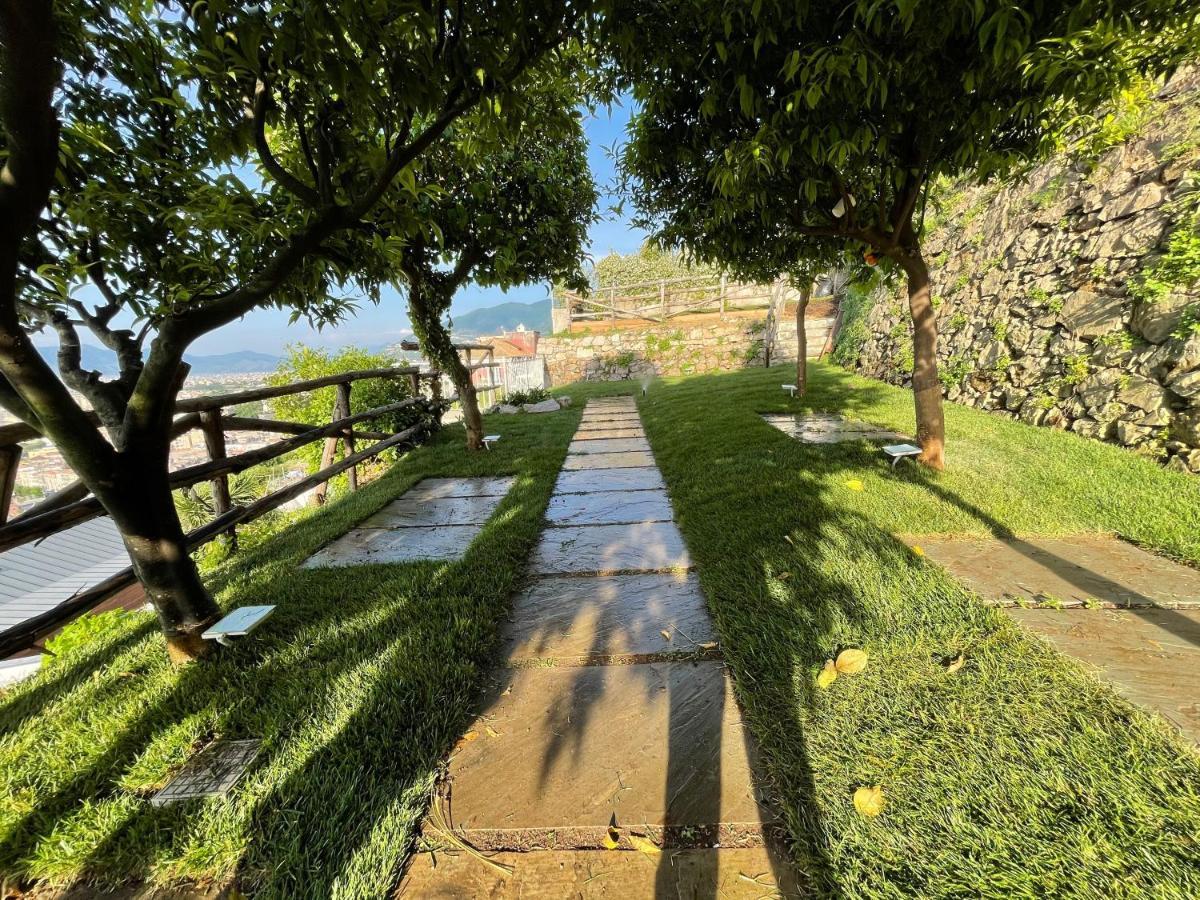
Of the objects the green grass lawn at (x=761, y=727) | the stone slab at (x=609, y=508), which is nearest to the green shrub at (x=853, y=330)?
the green grass lawn at (x=761, y=727)

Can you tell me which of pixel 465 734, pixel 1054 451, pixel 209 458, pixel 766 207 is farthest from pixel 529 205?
pixel 1054 451

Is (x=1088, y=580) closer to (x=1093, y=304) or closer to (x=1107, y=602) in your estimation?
(x=1107, y=602)

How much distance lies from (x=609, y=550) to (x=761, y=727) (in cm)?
153

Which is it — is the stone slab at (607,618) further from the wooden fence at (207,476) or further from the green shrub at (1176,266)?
the green shrub at (1176,266)

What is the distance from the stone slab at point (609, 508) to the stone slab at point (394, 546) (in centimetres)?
67

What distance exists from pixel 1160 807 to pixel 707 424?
5161 millimetres

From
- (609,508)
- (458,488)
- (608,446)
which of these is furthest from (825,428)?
(458,488)

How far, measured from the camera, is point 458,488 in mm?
4461

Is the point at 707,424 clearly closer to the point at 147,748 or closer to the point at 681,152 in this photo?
the point at 681,152

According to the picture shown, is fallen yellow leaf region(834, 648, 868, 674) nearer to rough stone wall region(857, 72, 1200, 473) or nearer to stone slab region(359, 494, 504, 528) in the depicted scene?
stone slab region(359, 494, 504, 528)

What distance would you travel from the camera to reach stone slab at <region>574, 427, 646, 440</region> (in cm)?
661

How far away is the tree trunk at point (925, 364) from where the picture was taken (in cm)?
369

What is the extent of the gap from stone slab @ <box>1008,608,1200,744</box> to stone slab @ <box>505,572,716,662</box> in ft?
4.32

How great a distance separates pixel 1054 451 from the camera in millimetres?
4031
